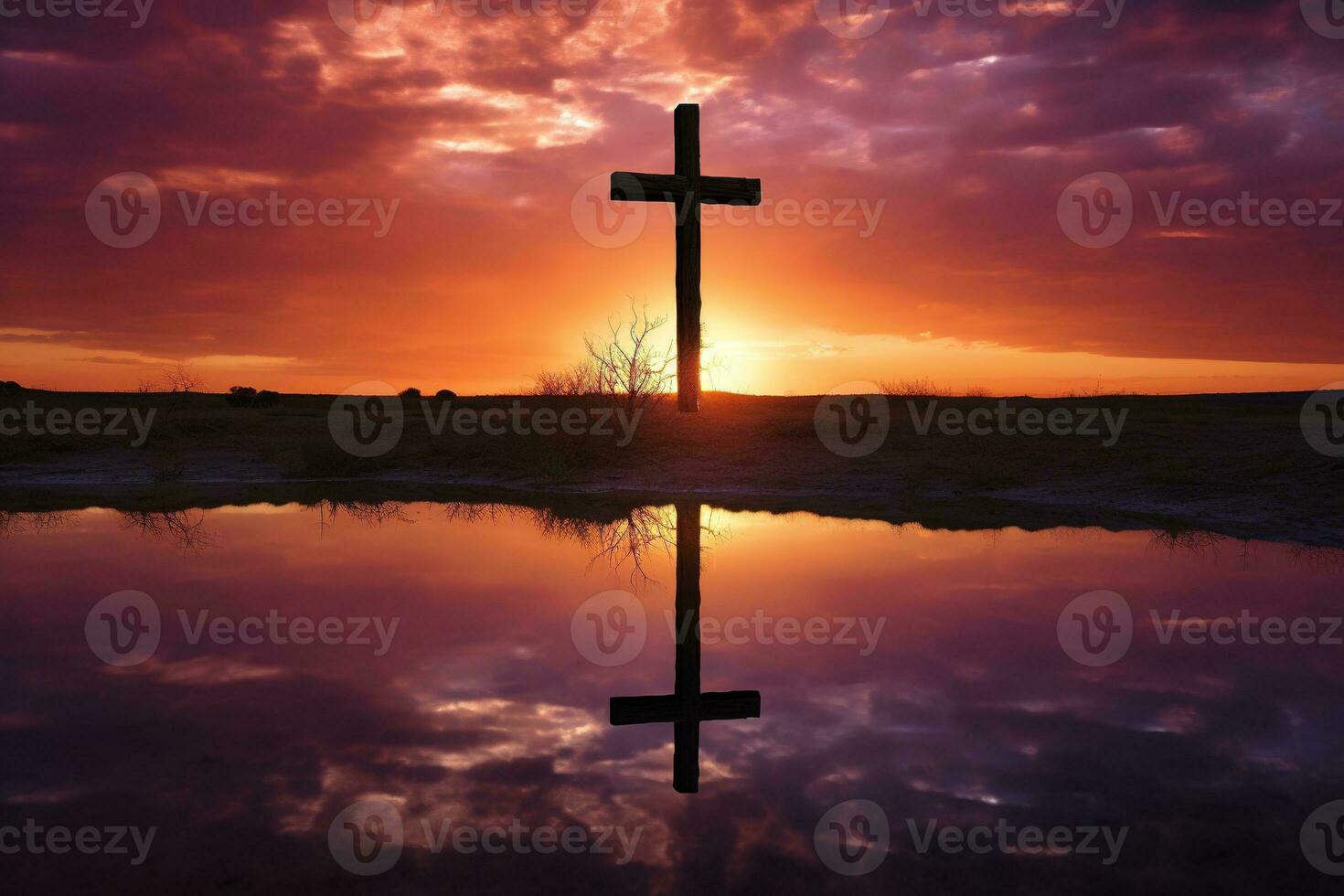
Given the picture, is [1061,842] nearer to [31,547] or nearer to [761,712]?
[761,712]

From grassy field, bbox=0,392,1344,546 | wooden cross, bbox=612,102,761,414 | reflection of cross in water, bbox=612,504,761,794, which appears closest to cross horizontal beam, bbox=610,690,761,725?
reflection of cross in water, bbox=612,504,761,794

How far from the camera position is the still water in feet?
10.9

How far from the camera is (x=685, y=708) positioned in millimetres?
4770

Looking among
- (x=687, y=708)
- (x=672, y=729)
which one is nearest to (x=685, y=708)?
(x=687, y=708)

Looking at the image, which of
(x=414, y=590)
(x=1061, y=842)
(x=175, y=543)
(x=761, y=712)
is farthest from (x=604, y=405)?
(x=1061, y=842)

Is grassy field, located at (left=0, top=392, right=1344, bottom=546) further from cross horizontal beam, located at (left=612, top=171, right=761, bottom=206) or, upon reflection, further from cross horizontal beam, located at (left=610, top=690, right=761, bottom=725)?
cross horizontal beam, located at (left=610, top=690, right=761, bottom=725)

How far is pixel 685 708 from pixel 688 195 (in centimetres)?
1507

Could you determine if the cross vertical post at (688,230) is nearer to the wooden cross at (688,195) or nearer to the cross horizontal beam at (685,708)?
the wooden cross at (688,195)

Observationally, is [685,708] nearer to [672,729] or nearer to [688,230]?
[672,729]

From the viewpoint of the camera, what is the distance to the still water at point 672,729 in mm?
3312

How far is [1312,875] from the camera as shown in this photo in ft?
10.7

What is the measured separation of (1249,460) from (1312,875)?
14.2m

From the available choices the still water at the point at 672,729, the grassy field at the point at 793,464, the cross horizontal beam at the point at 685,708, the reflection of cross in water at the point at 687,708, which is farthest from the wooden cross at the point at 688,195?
the cross horizontal beam at the point at 685,708

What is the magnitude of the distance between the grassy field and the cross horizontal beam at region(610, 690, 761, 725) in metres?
8.69
